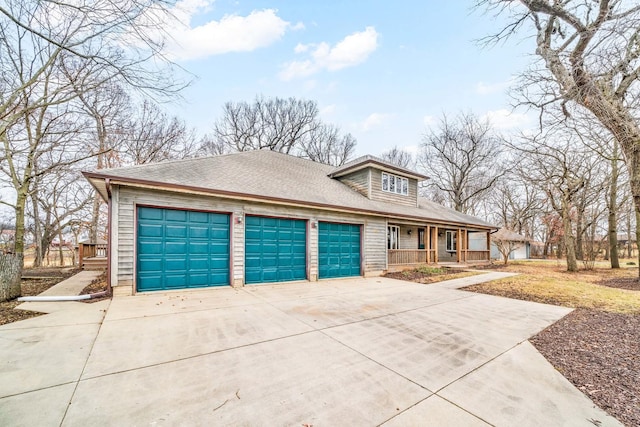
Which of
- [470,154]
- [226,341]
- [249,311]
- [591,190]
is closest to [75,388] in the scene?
[226,341]

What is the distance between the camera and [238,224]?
8.06 m

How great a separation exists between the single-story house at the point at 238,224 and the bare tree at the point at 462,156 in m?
16.6

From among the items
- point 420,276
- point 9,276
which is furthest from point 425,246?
point 9,276

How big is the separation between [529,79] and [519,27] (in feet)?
5.57

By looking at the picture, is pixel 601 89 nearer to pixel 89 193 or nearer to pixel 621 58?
pixel 621 58

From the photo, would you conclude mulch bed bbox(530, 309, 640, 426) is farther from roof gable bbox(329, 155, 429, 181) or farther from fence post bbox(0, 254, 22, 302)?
fence post bbox(0, 254, 22, 302)

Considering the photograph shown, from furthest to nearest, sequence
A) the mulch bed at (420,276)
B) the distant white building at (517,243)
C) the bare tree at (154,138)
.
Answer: the distant white building at (517,243), the bare tree at (154,138), the mulch bed at (420,276)

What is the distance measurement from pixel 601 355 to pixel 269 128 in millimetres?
26436

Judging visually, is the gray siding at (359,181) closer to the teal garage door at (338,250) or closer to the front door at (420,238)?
the teal garage door at (338,250)

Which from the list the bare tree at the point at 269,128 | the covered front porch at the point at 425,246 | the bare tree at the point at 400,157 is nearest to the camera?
the covered front porch at the point at 425,246

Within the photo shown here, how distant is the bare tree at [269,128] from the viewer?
84.0ft

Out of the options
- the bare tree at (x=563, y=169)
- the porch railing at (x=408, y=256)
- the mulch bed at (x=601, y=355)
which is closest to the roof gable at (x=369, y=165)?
the porch railing at (x=408, y=256)

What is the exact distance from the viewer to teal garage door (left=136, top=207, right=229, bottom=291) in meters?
6.85

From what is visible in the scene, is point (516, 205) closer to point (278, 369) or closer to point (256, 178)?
point (256, 178)
